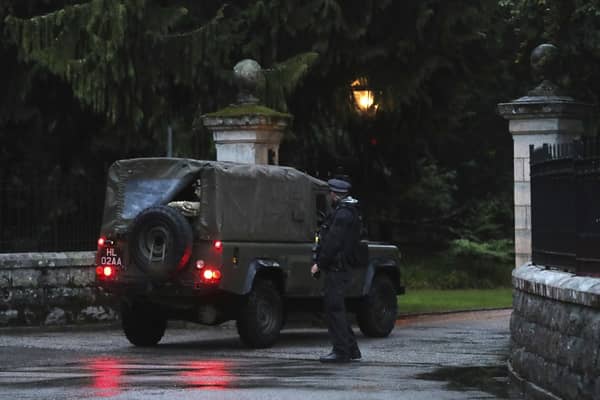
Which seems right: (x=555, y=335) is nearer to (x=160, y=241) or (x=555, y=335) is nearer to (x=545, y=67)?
(x=160, y=241)

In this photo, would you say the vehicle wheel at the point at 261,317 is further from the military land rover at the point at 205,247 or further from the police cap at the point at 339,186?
the police cap at the point at 339,186

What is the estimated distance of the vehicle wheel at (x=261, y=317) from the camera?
19.2 m

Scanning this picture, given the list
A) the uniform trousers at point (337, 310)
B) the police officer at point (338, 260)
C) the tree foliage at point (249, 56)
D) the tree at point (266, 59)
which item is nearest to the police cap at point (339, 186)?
the police officer at point (338, 260)

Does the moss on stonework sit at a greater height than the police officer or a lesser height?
greater

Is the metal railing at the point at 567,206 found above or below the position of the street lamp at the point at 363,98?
below

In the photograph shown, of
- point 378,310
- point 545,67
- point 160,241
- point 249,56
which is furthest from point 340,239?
point 249,56

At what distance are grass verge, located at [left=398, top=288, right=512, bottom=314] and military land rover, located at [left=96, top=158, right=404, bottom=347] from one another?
790 cm

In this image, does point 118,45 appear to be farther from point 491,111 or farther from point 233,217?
point 491,111

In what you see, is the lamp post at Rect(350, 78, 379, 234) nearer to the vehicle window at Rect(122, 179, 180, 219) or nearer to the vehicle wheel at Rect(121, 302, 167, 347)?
the vehicle window at Rect(122, 179, 180, 219)

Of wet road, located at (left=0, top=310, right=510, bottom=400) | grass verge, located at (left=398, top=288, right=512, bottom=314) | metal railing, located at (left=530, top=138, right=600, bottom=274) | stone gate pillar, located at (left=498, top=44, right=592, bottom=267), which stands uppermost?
stone gate pillar, located at (left=498, top=44, right=592, bottom=267)

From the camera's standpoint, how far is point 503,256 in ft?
144

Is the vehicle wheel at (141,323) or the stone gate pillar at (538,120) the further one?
the stone gate pillar at (538,120)

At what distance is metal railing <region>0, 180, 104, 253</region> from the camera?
75.5ft

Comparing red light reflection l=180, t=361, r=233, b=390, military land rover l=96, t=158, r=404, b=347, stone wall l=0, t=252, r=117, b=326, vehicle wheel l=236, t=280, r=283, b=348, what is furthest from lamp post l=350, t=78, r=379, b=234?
red light reflection l=180, t=361, r=233, b=390
